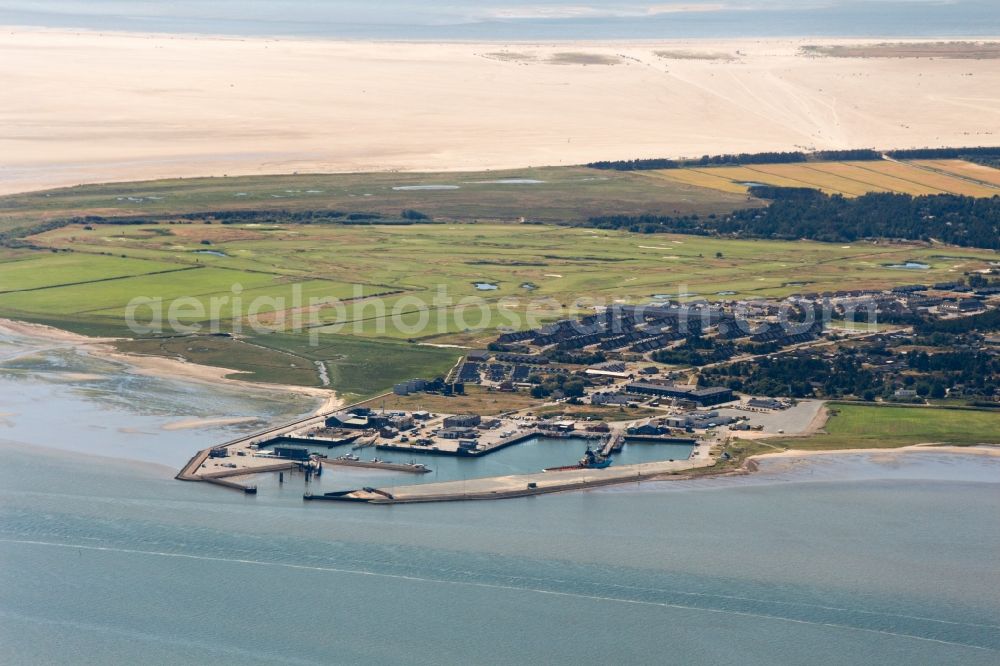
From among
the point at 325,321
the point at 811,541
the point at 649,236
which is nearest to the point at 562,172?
the point at 649,236

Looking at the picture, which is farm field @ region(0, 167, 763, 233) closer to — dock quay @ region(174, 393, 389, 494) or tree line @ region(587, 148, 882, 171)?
tree line @ region(587, 148, 882, 171)

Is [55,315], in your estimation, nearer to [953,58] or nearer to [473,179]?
[473,179]

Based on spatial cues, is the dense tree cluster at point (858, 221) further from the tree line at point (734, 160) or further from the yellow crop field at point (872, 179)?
the tree line at point (734, 160)

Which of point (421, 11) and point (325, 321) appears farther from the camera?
point (421, 11)

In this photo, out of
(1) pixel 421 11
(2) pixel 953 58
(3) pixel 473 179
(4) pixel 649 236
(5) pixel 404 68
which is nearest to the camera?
(4) pixel 649 236

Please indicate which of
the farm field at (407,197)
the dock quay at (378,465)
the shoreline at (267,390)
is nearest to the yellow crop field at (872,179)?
the farm field at (407,197)

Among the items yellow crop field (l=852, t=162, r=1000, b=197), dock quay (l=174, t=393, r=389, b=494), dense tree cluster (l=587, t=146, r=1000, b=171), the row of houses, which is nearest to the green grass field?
dense tree cluster (l=587, t=146, r=1000, b=171)
